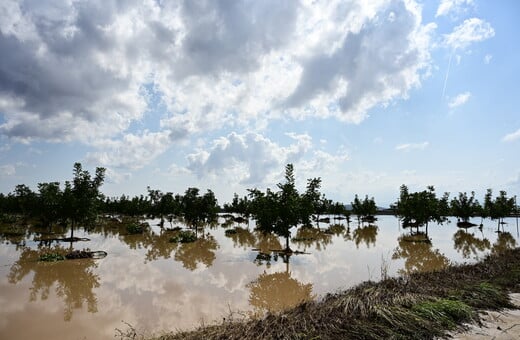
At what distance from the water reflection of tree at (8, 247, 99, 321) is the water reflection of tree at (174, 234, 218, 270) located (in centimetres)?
694

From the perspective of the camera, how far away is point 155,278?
20.0 m

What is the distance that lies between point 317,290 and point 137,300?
965cm

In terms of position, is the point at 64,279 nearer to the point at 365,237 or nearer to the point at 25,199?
the point at 365,237

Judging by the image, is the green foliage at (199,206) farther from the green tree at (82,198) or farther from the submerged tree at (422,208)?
the submerged tree at (422,208)

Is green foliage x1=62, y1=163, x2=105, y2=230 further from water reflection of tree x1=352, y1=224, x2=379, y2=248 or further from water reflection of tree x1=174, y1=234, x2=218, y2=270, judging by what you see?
water reflection of tree x1=352, y1=224, x2=379, y2=248

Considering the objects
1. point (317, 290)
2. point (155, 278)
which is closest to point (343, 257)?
point (317, 290)

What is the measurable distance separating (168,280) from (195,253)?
10.7 m

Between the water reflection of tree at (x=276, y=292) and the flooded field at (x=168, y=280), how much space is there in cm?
5

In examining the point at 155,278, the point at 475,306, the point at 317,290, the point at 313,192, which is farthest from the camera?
the point at 313,192

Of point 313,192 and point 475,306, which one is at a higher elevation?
point 313,192

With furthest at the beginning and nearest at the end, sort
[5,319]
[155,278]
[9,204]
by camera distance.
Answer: [9,204] < [155,278] < [5,319]

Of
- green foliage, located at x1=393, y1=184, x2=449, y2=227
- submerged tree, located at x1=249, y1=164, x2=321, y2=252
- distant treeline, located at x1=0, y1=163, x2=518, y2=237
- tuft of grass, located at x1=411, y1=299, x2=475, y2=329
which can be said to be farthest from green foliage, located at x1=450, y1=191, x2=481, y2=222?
tuft of grass, located at x1=411, y1=299, x2=475, y2=329

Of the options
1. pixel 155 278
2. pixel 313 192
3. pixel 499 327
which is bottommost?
pixel 155 278

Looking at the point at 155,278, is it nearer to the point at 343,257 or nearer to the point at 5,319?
the point at 5,319
